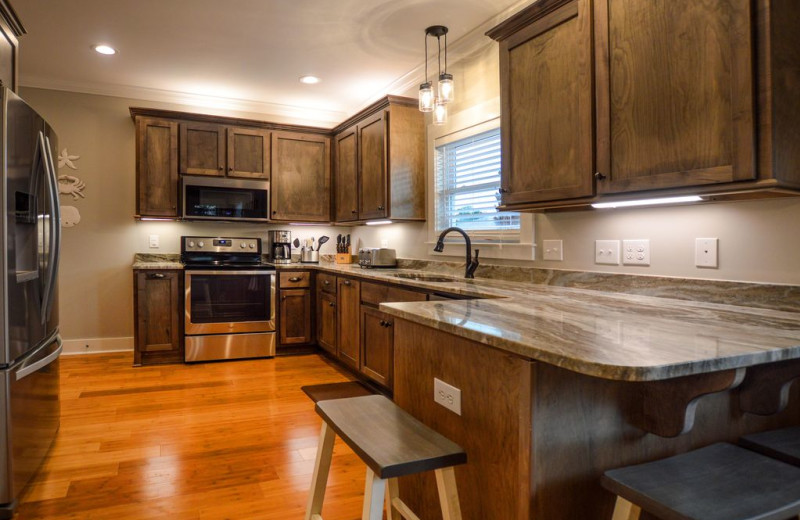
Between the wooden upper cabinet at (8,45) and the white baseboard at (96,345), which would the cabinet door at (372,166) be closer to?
the wooden upper cabinet at (8,45)

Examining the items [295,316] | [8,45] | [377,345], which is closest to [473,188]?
[377,345]

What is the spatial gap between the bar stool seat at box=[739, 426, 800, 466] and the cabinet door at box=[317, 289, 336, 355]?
321 centimetres

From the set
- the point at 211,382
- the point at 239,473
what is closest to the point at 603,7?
the point at 239,473

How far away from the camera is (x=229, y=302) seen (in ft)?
14.4

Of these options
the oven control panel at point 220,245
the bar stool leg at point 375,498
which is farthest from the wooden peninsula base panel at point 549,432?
the oven control panel at point 220,245

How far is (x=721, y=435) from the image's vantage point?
4.44 feet

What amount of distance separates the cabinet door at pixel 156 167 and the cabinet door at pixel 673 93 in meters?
3.88

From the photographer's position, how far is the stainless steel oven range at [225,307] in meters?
4.29

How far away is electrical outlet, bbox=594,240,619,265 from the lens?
2318 millimetres

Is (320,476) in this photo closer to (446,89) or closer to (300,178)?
(446,89)

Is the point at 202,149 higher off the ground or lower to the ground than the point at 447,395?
higher

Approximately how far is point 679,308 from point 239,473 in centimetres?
197

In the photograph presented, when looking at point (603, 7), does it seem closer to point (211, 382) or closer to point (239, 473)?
point (239, 473)

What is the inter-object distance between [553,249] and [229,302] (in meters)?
2.92
